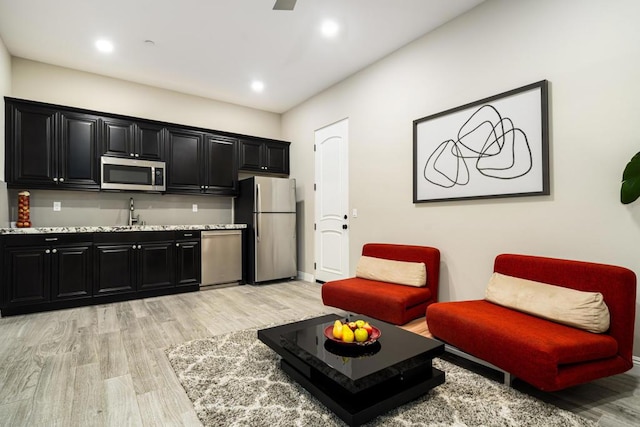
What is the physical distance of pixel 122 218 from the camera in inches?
184

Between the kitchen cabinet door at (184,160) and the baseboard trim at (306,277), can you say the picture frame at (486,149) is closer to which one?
the baseboard trim at (306,277)

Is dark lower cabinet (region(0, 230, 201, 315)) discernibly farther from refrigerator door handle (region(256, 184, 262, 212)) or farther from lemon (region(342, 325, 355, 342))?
lemon (region(342, 325, 355, 342))

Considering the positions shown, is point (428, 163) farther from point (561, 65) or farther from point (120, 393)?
point (120, 393)

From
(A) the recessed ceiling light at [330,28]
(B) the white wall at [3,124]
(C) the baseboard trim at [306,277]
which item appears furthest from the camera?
(C) the baseboard trim at [306,277]

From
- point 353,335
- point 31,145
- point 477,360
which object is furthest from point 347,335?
point 31,145

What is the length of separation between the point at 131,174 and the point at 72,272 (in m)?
1.43

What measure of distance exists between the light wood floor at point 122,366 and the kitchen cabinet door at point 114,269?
23 cm

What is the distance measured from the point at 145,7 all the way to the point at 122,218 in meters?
2.85

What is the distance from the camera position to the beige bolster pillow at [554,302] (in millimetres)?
1998

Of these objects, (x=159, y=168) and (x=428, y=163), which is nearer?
(x=428, y=163)

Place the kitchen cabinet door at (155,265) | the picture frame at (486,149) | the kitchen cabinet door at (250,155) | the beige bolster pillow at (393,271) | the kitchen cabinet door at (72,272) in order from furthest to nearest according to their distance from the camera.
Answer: the kitchen cabinet door at (250,155)
the kitchen cabinet door at (155,265)
the kitchen cabinet door at (72,272)
the beige bolster pillow at (393,271)
the picture frame at (486,149)

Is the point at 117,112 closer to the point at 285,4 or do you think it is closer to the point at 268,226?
the point at 268,226

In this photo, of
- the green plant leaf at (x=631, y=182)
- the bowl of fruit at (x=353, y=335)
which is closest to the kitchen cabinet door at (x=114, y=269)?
the bowl of fruit at (x=353, y=335)

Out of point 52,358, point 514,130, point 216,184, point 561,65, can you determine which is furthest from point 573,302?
point 216,184
